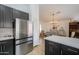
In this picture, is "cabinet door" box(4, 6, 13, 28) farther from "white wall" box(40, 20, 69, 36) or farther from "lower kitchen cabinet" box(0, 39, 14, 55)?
"white wall" box(40, 20, 69, 36)

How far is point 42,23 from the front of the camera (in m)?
1.82

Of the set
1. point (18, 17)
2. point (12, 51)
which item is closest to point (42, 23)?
point (18, 17)

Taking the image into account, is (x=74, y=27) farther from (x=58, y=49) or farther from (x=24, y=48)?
(x=24, y=48)

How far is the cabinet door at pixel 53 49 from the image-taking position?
1797 mm

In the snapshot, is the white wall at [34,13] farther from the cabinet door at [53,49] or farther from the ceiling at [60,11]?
the cabinet door at [53,49]

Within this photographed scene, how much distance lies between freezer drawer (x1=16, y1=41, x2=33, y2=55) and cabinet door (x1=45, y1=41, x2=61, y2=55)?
0.97ft

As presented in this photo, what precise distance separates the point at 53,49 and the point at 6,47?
75 centimetres

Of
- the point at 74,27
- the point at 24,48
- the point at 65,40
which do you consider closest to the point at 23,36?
the point at 24,48

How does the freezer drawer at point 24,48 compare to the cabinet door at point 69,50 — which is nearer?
the cabinet door at point 69,50

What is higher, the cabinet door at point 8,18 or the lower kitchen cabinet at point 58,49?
the cabinet door at point 8,18

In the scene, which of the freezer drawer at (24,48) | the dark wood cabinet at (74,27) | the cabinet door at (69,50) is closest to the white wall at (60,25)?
the dark wood cabinet at (74,27)

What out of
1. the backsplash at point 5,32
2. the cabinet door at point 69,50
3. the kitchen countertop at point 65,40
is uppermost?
the backsplash at point 5,32

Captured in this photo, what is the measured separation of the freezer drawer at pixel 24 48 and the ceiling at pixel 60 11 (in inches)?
19.1
